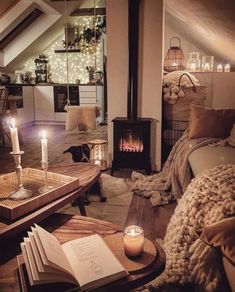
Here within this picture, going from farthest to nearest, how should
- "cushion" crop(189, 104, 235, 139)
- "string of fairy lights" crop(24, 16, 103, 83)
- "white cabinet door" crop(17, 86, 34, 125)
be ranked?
"string of fairy lights" crop(24, 16, 103, 83)
"white cabinet door" crop(17, 86, 34, 125)
"cushion" crop(189, 104, 235, 139)

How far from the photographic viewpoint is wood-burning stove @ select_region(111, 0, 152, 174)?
3414 millimetres

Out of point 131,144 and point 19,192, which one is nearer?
point 19,192

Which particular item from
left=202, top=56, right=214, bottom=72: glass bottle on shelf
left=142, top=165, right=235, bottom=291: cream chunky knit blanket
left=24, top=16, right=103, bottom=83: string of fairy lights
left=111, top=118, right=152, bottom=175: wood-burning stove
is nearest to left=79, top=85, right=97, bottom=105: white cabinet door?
left=24, top=16, right=103, bottom=83: string of fairy lights

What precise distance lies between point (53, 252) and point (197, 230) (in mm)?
758

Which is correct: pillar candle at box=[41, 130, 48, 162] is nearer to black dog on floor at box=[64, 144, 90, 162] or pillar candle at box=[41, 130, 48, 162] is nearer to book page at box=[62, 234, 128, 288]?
book page at box=[62, 234, 128, 288]

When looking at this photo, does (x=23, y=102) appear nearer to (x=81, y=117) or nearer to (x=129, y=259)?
(x=81, y=117)

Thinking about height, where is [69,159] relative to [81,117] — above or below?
below

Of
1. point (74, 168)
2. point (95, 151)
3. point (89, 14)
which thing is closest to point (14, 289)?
point (74, 168)

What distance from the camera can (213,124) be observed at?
2.97 meters

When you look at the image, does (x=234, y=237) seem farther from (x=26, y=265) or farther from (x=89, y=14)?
(x=89, y=14)

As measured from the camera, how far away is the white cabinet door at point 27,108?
658 centimetres

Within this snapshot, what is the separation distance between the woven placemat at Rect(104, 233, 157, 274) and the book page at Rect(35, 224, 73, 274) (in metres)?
0.20

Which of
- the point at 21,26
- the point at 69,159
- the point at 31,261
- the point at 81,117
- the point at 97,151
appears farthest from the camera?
the point at 21,26

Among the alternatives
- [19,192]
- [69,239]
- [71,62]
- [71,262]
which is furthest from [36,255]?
[71,62]
